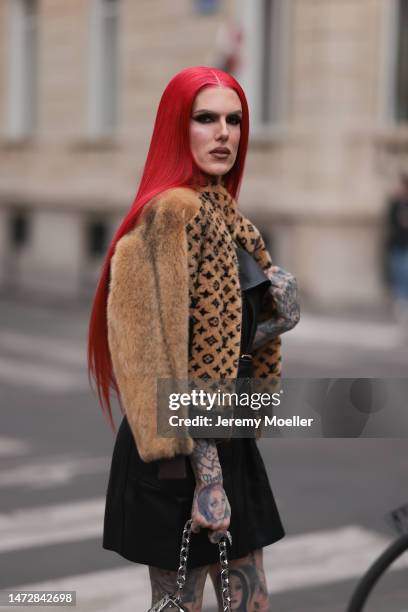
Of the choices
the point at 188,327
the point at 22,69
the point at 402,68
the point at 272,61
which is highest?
the point at 22,69

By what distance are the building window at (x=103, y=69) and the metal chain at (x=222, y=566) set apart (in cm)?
1761

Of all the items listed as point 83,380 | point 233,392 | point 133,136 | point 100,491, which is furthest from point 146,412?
point 133,136

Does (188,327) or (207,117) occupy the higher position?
(207,117)

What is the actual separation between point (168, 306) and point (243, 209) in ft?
47.9

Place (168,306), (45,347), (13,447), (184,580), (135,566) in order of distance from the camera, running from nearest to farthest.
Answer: (168,306)
(184,580)
(135,566)
(13,447)
(45,347)

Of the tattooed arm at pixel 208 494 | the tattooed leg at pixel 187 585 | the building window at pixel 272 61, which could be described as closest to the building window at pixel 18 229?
the building window at pixel 272 61

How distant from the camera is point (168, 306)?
2895mm

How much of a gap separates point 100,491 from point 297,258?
1023 centimetres

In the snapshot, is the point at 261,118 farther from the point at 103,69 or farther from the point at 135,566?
the point at 135,566

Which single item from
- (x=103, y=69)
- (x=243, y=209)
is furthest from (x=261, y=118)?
(x=103, y=69)

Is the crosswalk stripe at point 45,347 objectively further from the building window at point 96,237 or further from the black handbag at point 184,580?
the black handbag at point 184,580

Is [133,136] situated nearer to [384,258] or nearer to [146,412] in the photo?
[384,258]

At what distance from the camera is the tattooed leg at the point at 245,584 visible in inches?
123

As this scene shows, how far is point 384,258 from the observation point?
651 inches
